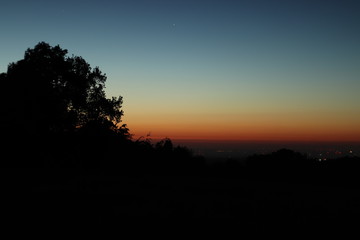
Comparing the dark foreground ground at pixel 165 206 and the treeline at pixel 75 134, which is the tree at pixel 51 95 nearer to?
the treeline at pixel 75 134

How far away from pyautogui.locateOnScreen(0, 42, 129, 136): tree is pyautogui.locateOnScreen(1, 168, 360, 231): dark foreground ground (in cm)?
853

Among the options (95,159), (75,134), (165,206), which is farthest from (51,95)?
(165,206)

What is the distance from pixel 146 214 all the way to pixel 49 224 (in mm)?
3483

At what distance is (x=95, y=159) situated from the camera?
3303cm

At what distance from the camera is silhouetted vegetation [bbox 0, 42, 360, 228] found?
19.2 m

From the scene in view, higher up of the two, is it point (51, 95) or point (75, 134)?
point (51, 95)

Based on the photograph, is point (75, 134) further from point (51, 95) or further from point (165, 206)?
point (165, 206)

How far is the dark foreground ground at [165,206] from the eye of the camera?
1104cm

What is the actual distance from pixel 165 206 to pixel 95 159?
2093cm

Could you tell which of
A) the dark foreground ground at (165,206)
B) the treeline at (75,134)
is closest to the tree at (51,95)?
the treeline at (75,134)

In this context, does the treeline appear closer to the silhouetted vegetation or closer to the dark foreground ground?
the silhouetted vegetation

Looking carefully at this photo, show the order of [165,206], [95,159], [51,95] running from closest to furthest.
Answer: [165,206] → [51,95] → [95,159]

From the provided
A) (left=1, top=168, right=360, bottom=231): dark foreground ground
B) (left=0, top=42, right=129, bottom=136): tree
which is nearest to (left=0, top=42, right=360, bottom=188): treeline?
(left=0, top=42, right=129, bottom=136): tree

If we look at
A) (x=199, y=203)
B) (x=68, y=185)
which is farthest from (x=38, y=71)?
(x=199, y=203)
